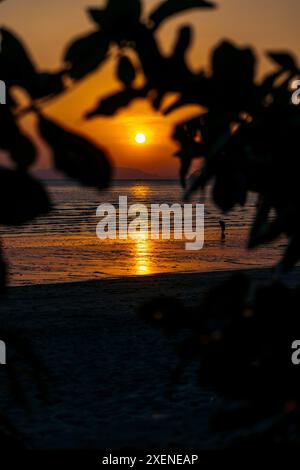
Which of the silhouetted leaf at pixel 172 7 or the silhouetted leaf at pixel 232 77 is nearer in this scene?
the silhouetted leaf at pixel 172 7

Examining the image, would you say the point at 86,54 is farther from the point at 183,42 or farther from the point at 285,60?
the point at 285,60

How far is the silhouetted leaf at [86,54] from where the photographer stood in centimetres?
98

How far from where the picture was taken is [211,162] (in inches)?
42.1

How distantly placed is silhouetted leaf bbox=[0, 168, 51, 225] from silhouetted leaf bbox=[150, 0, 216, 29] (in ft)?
0.98

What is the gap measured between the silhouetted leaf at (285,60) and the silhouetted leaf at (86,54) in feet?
0.89

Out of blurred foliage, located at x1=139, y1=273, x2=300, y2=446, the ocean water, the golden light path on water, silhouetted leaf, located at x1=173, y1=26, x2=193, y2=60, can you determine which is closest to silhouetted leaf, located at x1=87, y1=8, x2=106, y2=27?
silhouetted leaf, located at x1=173, y1=26, x2=193, y2=60

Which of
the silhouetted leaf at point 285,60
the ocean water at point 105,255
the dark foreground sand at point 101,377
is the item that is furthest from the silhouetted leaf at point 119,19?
the ocean water at point 105,255

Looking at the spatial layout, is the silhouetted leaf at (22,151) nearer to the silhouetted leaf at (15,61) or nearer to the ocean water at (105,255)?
the silhouetted leaf at (15,61)

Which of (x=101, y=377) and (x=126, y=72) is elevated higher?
(x=126, y=72)

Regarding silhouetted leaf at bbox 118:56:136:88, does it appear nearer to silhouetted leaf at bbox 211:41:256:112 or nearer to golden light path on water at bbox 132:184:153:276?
silhouetted leaf at bbox 211:41:256:112

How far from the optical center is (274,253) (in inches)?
1331

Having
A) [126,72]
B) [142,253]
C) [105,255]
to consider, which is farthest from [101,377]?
[142,253]

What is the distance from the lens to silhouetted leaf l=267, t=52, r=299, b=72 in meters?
1.10

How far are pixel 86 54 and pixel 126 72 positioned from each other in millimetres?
143
